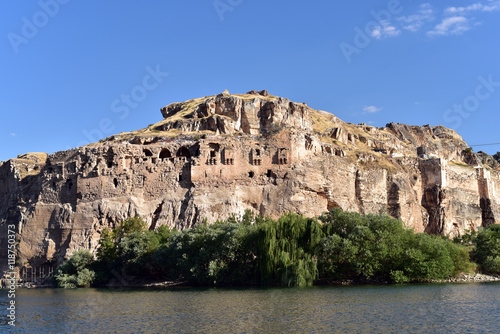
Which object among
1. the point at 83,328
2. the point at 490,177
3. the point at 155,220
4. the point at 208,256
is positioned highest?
the point at 490,177

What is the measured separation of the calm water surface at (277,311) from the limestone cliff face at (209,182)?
20499 mm

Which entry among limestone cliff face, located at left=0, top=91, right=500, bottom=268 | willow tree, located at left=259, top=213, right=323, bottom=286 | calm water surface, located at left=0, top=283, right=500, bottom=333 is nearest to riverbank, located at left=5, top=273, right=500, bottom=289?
willow tree, located at left=259, top=213, right=323, bottom=286

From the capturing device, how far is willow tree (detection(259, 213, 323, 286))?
44.3 m

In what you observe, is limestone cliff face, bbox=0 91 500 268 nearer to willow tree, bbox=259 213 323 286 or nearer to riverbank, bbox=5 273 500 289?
riverbank, bbox=5 273 500 289

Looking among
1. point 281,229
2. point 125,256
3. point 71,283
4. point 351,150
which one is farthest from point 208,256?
point 351,150

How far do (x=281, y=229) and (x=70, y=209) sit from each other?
29.0 m

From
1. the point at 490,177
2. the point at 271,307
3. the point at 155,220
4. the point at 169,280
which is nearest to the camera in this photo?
the point at 271,307

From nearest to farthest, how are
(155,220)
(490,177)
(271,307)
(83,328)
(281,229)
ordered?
(83,328)
(271,307)
(281,229)
(155,220)
(490,177)

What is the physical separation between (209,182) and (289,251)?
2022 cm

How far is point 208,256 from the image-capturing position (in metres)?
48.3

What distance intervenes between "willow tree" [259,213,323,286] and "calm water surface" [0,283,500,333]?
7.02 feet

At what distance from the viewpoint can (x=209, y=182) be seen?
63.5 m

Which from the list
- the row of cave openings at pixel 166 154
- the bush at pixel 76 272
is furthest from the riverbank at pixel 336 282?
the row of cave openings at pixel 166 154

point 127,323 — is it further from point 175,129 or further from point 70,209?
point 175,129
